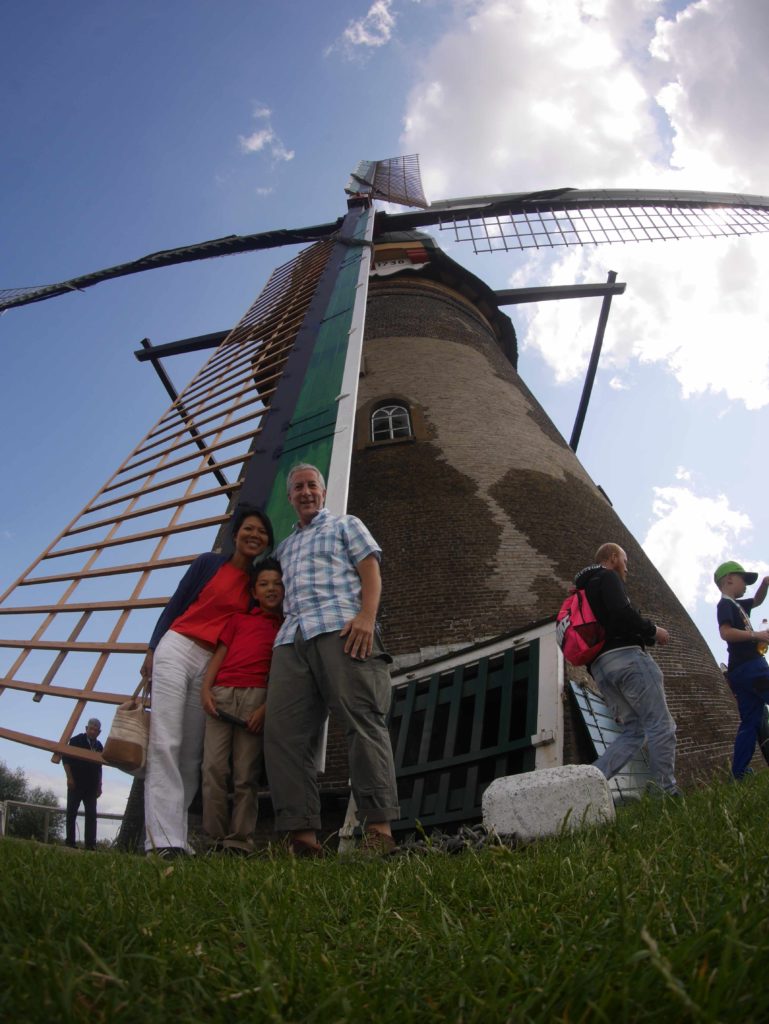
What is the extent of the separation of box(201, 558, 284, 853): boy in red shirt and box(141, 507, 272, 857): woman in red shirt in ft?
0.23

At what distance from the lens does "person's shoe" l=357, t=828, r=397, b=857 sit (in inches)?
90.4

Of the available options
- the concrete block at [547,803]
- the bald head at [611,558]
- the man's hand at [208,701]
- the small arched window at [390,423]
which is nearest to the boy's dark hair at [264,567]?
the man's hand at [208,701]

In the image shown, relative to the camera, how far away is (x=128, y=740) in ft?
9.32

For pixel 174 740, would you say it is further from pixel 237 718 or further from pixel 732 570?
pixel 732 570

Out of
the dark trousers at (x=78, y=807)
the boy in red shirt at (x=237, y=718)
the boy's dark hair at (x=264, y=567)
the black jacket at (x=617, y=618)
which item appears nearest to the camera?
the boy in red shirt at (x=237, y=718)

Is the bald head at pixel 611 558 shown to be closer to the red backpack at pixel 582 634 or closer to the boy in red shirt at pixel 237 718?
the red backpack at pixel 582 634

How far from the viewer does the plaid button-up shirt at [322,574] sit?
298 cm

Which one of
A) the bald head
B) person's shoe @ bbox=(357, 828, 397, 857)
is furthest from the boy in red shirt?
the bald head

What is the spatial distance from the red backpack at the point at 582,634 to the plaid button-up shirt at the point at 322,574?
124 cm

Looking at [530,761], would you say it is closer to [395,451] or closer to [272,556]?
[272,556]

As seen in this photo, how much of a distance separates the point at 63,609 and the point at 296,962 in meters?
3.84

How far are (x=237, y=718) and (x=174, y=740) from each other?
26cm

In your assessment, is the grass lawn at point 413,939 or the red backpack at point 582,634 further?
the red backpack at point 582,634

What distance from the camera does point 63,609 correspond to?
4.38 m
